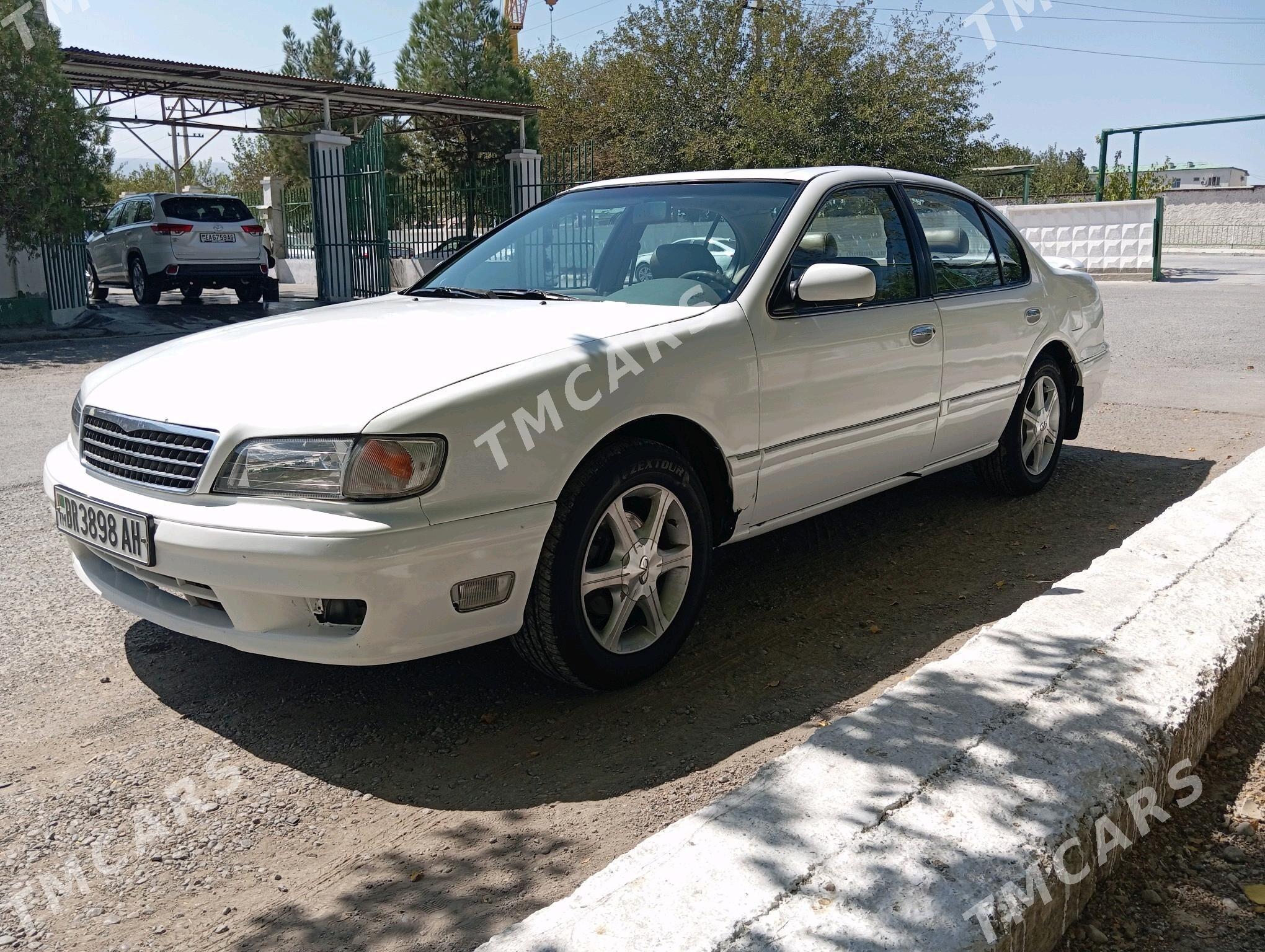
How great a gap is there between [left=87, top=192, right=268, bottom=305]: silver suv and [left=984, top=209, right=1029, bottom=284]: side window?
15258 millimetres

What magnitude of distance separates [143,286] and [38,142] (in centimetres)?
408

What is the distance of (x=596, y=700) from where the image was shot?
11.7ft

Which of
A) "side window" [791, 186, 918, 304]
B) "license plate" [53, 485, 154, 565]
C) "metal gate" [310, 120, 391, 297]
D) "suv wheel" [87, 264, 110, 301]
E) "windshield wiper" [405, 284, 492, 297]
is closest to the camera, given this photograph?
"license plate" [53, 485, 154, 565]

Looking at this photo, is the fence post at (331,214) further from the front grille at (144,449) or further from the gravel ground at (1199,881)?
the gravel ground at (1199,881)

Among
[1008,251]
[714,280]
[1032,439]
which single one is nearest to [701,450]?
[714,280]

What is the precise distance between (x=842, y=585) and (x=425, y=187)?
1655 cm

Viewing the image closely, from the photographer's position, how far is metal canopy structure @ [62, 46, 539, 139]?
1688 cm

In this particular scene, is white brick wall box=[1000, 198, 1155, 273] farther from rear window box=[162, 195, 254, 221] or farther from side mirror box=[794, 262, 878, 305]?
side mirror box=[794, 262, 878, 305]

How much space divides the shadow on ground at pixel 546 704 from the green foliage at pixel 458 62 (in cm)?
2922

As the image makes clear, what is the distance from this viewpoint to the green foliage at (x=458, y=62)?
32625mm

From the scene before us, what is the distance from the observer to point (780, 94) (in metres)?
26.7

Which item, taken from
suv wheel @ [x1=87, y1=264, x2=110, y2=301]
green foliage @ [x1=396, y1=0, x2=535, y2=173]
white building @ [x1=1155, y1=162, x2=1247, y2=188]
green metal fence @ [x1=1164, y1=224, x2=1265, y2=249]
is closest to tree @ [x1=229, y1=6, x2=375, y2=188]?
green foliage @ [x1=396, y1=0, x2=535, y2=173]

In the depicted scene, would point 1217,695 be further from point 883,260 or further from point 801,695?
point 883,260

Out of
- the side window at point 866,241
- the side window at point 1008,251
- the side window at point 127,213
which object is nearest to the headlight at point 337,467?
the side window at point 866,241
